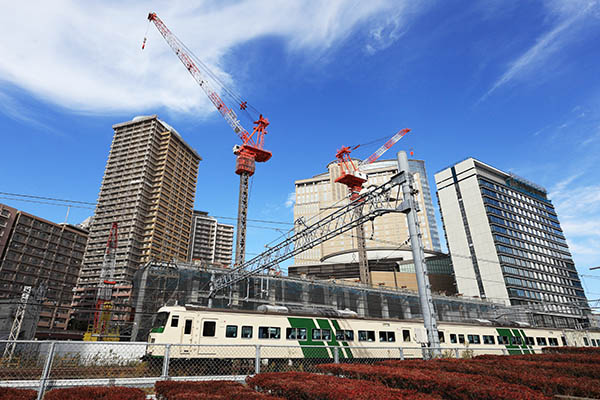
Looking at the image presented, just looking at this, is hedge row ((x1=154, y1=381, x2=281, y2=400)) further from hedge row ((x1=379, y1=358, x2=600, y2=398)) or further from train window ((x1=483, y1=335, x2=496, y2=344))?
train window ((x1=483, y1=335, x2=496, y2=344))

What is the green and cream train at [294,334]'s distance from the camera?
16.4m

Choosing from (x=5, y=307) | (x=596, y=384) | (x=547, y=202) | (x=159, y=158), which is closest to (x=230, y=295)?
(x=5, y=307)

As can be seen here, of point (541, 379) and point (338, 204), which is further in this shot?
point (338, 204)

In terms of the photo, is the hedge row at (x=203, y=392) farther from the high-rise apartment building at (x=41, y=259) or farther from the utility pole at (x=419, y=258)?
the high-rise apartment building at (x=41, y=259)

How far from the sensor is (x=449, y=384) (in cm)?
625

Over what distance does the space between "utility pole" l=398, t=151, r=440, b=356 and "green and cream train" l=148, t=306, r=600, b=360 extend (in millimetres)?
519

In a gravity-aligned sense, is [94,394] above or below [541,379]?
A: above

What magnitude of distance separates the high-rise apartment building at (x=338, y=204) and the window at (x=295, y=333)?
96.1 m

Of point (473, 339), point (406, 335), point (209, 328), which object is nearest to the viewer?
point (209, 328)

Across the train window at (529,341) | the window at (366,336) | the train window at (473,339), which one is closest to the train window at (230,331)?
the window at (366,336)

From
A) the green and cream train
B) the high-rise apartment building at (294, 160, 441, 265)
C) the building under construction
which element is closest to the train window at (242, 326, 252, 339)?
the green and cream train

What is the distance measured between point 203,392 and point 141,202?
95.7 metres

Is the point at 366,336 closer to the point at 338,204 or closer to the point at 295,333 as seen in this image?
the point at 295,333

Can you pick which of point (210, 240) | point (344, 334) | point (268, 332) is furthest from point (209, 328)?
point (210, 240)
